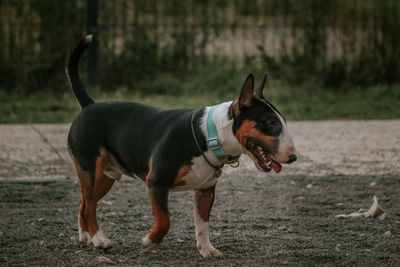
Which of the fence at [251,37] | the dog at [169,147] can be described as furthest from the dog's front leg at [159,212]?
the fence at [251,37]

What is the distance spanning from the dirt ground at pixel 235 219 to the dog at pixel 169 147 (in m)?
0.24

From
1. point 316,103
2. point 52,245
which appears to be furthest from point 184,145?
point 316,103

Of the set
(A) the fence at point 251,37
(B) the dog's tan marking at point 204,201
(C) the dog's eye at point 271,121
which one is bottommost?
(A) the fence at point 251,37

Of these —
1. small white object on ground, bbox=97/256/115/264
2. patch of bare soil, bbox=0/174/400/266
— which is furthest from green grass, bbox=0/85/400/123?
small white object on ground, bbox=97/256/115/264

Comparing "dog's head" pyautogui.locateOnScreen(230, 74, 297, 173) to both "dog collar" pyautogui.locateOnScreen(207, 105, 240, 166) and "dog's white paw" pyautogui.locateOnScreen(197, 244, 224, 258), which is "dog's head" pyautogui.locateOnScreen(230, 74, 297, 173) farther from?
"dog's white paw" pyautogui.locateOnScreen(197, 244, 224, 258)

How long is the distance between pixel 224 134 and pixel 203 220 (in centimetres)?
65

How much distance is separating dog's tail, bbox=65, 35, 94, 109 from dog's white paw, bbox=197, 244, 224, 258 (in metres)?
1.31

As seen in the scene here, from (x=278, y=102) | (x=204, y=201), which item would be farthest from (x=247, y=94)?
(x=278, y=102)

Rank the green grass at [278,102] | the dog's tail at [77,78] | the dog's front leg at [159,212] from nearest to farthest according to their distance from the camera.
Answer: the dog's front leg at [159,212] → the dog's tail at [77,78] → the green grass at [278,102]

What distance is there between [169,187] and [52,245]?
0.97 meters

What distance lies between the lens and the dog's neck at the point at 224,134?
15.2 ft

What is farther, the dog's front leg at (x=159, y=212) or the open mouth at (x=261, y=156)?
the dog's front leg at (x=159, y=212)

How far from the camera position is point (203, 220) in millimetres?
4988

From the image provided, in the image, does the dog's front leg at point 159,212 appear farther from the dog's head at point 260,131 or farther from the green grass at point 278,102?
the green grass at point 278,102
